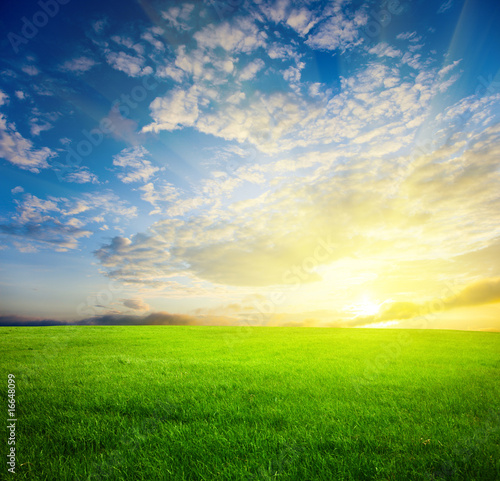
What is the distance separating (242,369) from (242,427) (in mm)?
5287

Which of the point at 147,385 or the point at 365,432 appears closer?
the point at 365,432

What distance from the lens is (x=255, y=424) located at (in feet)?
17.3

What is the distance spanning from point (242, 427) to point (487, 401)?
21.9 ft

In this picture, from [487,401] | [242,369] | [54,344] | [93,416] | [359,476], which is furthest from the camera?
[54,344]

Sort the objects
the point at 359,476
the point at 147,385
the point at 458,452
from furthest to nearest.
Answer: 1. the point at 147,385
2. the point at 458,452
3. the point at 359,476

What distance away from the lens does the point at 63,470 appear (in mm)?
3904

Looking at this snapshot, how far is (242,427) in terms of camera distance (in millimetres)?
5125

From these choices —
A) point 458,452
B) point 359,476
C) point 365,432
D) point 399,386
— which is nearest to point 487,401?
point 399,386

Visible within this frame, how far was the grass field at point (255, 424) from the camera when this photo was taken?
3965 mm

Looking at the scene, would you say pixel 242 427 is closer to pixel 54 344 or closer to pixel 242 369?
pixel 242 369

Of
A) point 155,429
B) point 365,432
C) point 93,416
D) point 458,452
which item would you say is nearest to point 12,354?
point 93,416

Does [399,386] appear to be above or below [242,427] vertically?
below

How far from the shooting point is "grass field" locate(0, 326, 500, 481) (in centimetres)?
396

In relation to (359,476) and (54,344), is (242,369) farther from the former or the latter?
(54,344)
